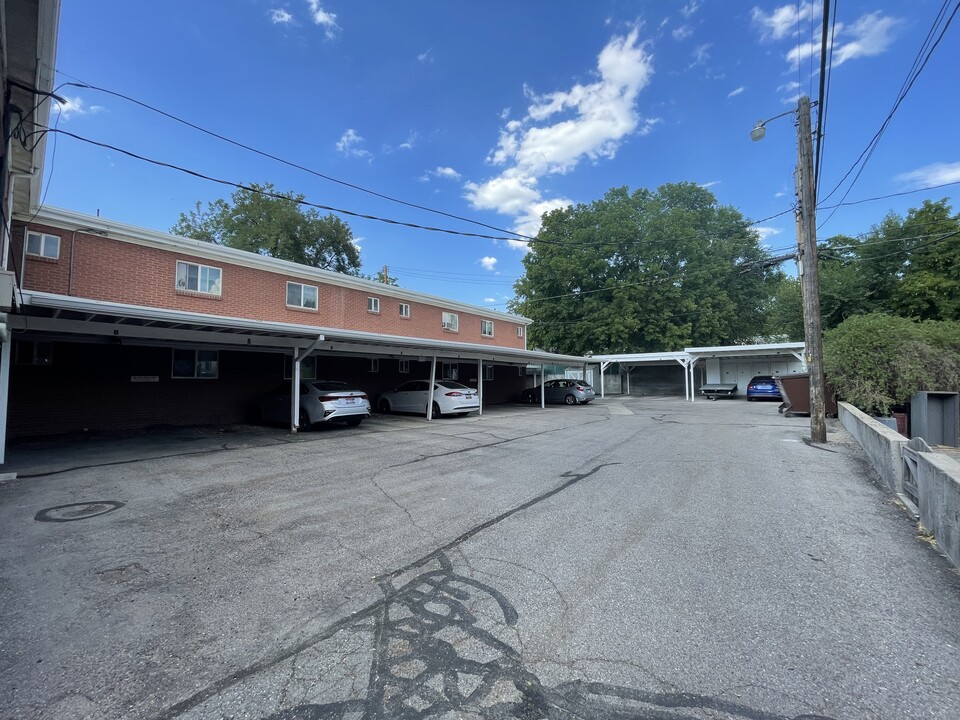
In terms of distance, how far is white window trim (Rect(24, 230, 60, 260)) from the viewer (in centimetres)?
1099

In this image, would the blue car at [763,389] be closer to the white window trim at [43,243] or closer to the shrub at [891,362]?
the shrub at [891,362]

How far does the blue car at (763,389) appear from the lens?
2538 centimetres

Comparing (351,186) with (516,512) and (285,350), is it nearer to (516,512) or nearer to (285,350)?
Answer: (285,350)

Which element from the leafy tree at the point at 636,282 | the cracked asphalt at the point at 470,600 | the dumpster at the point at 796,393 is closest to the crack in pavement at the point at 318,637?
the cracked asphalt at the point at 470,600

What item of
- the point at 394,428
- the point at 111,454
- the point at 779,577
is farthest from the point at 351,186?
the point at 779,577

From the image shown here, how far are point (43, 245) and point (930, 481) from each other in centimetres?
1697

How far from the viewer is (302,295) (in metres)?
17.1

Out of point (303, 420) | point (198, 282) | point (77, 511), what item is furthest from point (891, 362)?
point (198, 282)

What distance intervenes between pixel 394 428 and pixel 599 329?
2542cm

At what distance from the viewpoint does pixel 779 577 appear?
142 inches

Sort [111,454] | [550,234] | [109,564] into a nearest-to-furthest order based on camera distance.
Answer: [109,564], [111,454], [550,234]

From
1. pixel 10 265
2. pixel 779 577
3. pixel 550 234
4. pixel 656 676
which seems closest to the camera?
pixel 656 676

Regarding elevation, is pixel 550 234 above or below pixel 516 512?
above

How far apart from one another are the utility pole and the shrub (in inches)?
120
